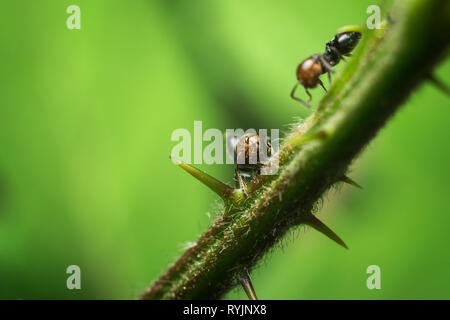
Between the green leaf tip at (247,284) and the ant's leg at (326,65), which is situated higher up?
the ant's leg at (326,65)

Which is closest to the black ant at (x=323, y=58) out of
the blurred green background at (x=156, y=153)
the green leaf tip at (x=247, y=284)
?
the green leaf tip at (x=247, y=284)

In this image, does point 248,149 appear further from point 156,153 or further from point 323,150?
point 156,153

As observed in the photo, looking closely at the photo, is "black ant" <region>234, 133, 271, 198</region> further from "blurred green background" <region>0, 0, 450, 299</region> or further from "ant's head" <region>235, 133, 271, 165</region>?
"blurred green background" <region>0, 0, 450, 299</region>

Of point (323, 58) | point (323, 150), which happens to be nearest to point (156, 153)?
point (323, 58)

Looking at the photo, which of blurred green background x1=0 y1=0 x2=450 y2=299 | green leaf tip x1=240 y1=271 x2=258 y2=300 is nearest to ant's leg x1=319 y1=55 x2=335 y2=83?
green leaf tip x1=240 y1=271 x2=258 y2=300

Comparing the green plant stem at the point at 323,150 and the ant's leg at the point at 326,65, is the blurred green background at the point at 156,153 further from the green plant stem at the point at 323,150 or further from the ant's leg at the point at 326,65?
the ant's leg at the point at 326,65
